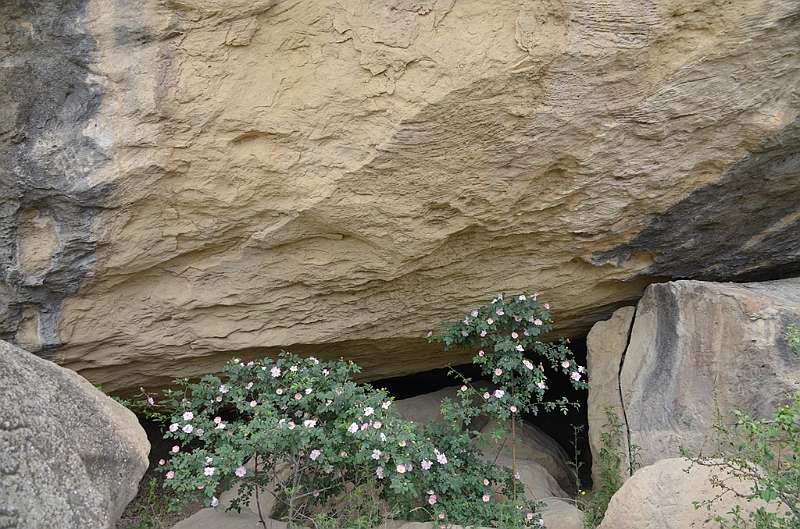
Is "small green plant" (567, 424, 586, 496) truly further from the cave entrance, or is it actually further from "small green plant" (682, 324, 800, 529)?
"small green plant" (682, 324, 800, 529)

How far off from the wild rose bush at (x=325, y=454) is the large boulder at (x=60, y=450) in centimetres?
47

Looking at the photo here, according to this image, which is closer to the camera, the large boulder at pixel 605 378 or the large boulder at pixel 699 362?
the large boulder at pixel 699 362

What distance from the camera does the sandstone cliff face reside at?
2.41 meters

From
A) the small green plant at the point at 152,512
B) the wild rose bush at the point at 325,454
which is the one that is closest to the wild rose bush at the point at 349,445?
the wild rose bush at the point at 325,454

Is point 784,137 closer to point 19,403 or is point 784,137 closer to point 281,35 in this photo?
point 281,35

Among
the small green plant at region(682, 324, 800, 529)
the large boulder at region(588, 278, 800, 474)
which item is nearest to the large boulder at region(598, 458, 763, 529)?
the small green plant at region(682, 324, 800, 529)

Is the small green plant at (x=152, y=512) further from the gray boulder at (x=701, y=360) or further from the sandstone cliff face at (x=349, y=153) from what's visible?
the gray boulder at (x=701, y=360)

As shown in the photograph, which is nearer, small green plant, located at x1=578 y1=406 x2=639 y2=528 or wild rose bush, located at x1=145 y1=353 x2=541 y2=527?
wild rose bush, located at x1=145 y1=353 x2=541 y2=527

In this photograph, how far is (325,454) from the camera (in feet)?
8.53

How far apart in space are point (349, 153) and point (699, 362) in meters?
1.90

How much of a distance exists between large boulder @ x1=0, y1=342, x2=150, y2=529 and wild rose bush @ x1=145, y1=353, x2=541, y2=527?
1.54 ft

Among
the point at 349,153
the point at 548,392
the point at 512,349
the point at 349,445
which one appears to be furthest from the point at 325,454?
the point at 548,392

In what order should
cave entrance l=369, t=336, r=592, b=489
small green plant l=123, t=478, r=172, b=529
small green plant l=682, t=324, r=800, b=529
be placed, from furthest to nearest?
cave entrance l=369, t=336, r=592, b=489, small green plant l=123, t=478, r=172, b=529, small green plant l=682, t=324, r=800, b=529

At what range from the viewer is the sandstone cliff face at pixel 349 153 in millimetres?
2414
